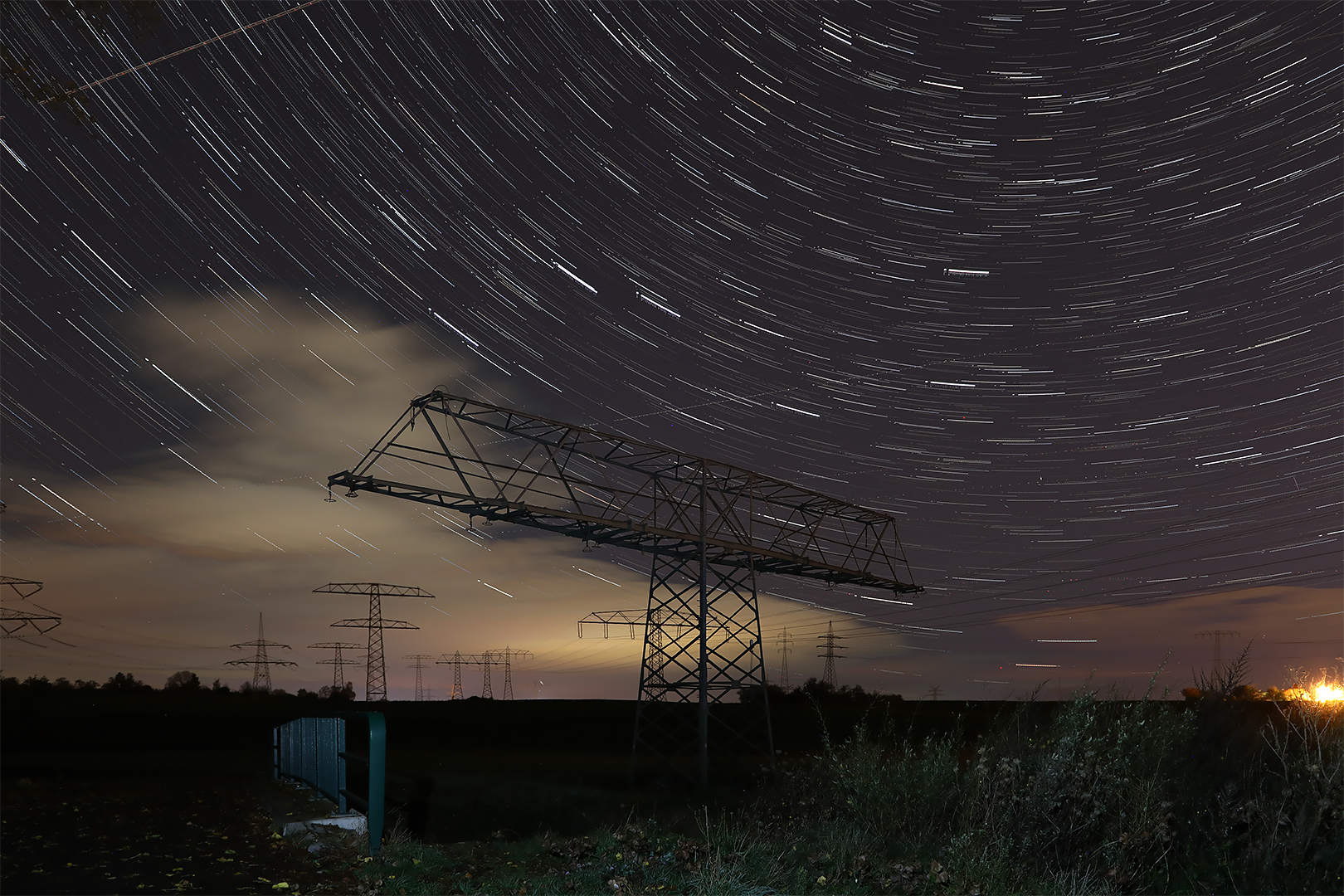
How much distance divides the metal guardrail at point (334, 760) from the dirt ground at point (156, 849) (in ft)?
1.76

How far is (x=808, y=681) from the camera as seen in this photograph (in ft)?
188

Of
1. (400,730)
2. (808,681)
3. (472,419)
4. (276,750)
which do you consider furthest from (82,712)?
(808,681)

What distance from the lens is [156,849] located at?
8.83 metres

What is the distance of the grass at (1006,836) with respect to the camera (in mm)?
7605

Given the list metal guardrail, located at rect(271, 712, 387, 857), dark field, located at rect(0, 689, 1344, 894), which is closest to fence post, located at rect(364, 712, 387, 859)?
metal guardrail, located at rect(271, 712, 387, 857)

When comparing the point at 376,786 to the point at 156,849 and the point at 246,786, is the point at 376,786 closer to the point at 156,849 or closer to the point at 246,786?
the point at 156,849

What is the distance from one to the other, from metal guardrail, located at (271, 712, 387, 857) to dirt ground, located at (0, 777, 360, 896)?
0.54 m

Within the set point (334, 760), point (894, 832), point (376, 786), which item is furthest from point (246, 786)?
point (894, 832)

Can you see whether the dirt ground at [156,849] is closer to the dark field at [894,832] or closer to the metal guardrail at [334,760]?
the dark field at [894,832]

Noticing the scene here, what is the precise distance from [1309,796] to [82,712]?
2027 inches

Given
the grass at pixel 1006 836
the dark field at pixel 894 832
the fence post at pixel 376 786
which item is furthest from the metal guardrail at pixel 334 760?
the grass at pixel 1006 836

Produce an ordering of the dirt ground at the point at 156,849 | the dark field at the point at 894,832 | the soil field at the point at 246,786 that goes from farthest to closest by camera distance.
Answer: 1. the soil field at the point at 246,786
2. the dark field at the point at 894,832
3. the dirt ground at the point at 156,849

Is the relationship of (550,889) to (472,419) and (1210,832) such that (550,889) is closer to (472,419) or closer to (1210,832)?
(1210,832)

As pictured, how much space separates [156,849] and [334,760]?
260cm
